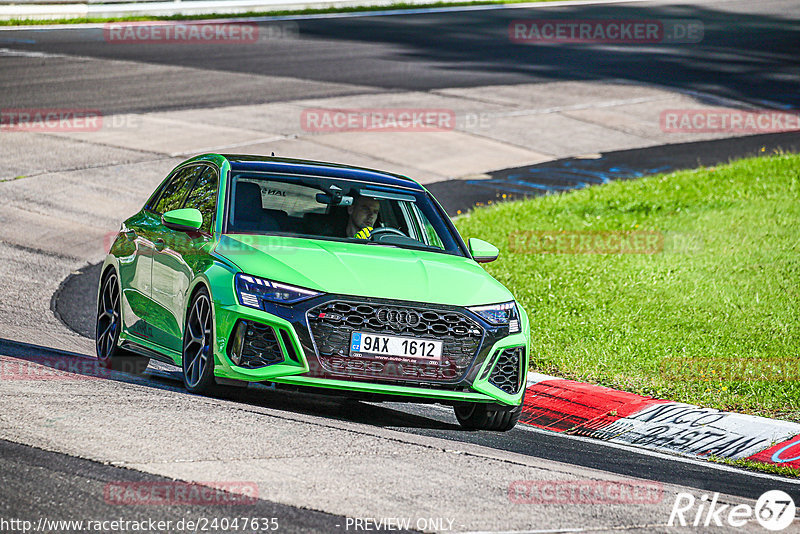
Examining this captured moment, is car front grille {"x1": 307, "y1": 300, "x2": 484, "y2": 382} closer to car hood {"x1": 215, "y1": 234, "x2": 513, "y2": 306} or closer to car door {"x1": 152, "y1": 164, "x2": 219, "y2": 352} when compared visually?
car hood {"x1": 215, "y1": 234, "x2": 513, "y2": 306}

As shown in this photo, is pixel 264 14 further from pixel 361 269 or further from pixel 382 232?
pixel 361 269

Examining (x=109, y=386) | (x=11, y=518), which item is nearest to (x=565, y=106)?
(x=109, y=386)

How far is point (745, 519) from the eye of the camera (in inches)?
236

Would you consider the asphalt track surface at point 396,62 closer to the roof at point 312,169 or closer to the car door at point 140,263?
the car door at point 140,263

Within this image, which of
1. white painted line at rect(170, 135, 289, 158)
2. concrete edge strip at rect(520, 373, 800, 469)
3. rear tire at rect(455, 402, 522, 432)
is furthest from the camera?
white painted line at rect(170, 135, 289, 158)

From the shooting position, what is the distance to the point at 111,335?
31.0 ft

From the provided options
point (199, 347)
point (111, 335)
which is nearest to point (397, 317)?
point (199, 347)

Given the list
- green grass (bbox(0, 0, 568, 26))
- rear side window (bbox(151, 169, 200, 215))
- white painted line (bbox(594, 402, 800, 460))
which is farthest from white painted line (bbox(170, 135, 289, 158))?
green grass (bbox(0, 0, 568, 26))

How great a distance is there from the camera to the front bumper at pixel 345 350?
281 inches

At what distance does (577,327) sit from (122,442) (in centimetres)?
651

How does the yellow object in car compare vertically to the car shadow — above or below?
above

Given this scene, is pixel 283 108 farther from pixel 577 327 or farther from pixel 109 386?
pixel 109 386

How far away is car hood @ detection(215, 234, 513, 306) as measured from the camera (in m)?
7.29

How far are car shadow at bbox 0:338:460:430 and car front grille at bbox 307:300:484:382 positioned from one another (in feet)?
1.36
